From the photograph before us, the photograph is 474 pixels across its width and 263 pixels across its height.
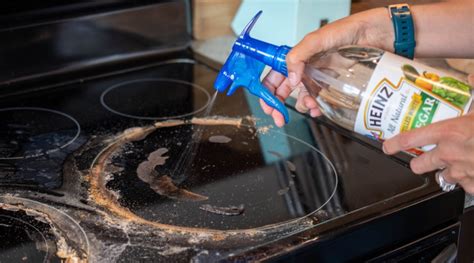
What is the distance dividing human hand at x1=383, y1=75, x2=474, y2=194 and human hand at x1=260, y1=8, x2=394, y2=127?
5.8 inches

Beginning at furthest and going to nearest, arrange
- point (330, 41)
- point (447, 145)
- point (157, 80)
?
1. point (157, 80)
2. point (330, 41)
3. point (447, 145)

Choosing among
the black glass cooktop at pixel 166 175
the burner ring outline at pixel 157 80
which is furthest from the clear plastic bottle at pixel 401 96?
the burner ring outline at pixel 157 80

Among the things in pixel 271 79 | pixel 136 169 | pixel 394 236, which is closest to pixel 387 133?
pixel 394 236

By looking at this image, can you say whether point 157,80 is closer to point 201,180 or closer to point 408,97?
point 201,180

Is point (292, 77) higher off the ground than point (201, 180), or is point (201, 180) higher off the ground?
point (292, 77)

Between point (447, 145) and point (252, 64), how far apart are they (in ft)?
0.90

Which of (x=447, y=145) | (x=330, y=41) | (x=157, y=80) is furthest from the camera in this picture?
(x=157, y=80)

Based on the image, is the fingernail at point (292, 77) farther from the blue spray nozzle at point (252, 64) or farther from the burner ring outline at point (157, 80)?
the burner ring outline at point (157, 80)

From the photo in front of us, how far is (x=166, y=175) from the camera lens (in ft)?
2.96

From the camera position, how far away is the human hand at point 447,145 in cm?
70

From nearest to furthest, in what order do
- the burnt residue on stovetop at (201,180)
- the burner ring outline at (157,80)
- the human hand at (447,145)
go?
the human hand at (447,145) → the burnt residue on stovetop at (201,180) → the burner ring outline at (157,80)

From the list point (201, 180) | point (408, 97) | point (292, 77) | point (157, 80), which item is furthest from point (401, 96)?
point (157, 80)

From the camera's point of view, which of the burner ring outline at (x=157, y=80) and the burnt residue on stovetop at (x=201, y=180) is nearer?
the burnt residue on stovetop at (x=201, y=180)

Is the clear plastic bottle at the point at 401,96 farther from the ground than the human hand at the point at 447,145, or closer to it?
farther from the ground
